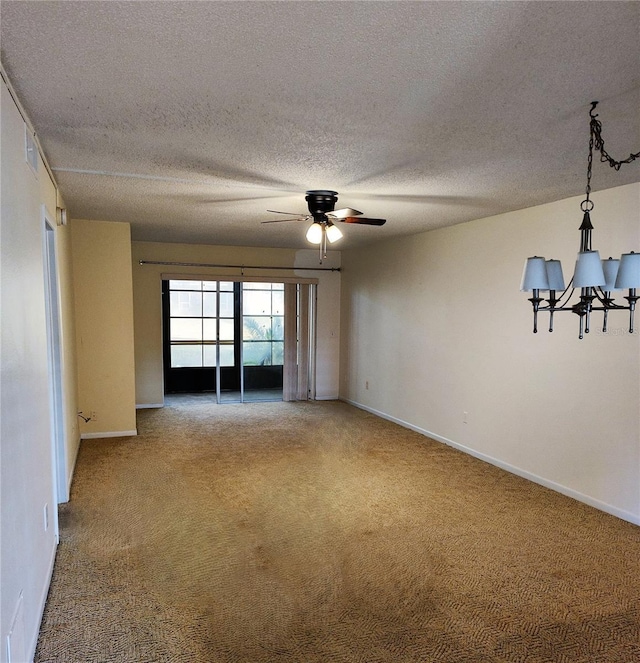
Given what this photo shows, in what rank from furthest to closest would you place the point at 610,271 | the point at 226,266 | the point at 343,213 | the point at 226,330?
the point at 226,330 → the point at 226,266 → the point at 343,213 → the point at 610,271

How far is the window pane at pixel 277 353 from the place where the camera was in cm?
786

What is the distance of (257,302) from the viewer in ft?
25.1

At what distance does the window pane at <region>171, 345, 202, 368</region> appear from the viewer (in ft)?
26.8

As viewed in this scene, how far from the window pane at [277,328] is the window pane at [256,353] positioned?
0.17m

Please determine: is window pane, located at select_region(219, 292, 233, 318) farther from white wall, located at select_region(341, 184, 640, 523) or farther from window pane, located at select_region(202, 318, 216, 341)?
white wall, located at select_region(341, 184, 640, 523)

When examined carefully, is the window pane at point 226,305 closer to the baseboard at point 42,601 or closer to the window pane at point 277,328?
the window pane at point 277,328

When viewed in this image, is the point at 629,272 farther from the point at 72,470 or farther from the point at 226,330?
the point at 226,330

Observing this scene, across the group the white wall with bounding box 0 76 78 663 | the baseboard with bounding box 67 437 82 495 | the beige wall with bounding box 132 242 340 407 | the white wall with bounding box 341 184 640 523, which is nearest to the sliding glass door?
the beige wall with bounding box 132 242 340 407

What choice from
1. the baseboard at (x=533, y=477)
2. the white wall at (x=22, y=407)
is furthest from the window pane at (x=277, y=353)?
the white wall at (x=22, y=407)

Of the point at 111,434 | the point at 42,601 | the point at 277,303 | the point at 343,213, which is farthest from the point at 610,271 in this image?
the point at 277,303

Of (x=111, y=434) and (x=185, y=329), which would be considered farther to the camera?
(x=185, y=329)

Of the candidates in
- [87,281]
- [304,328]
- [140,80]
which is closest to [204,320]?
[304,328]

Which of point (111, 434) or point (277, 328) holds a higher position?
point (277, 328)

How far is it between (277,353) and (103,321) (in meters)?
3.09
